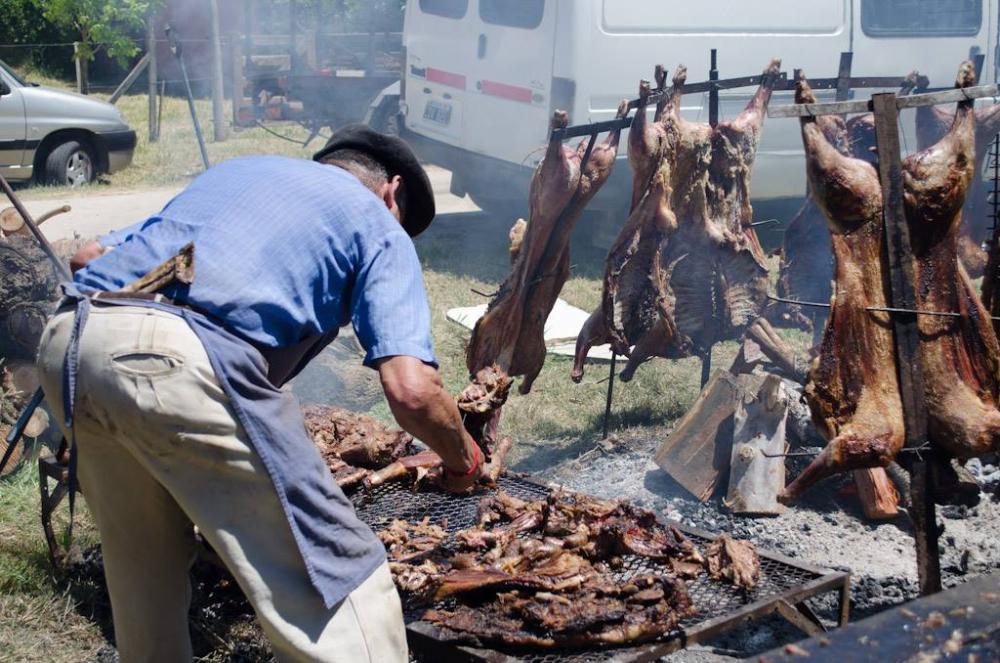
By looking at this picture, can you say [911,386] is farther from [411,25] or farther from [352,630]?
[411,25]

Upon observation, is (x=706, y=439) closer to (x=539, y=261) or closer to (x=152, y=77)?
(x=539, y=261)

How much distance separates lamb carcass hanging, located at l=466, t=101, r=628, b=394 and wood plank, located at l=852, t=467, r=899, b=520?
163 cm

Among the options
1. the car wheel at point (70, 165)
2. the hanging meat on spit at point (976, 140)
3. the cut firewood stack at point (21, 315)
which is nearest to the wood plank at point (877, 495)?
the hanging meat on spit at point (976, 140)

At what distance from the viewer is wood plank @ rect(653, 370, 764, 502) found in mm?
4863

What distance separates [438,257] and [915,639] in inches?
328

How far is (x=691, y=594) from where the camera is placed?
328 cm

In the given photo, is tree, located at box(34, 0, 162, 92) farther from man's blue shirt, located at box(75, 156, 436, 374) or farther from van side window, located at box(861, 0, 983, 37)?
man's blue shirt, located at box(75, 156, 436, 374)

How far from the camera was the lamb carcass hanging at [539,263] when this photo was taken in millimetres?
5000

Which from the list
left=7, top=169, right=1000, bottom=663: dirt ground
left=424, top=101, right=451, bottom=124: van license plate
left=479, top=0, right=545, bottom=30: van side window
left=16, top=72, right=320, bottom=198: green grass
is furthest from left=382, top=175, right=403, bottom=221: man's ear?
left=16, top=72, right=320, bottom=198: green grass

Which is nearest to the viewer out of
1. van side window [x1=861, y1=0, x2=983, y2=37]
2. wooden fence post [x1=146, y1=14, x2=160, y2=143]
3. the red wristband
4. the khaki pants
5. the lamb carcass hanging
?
the khaki pants

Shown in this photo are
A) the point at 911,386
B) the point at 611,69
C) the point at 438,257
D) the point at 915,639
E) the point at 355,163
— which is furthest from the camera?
the point at 438,257

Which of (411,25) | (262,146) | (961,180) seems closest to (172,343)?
(961,180)

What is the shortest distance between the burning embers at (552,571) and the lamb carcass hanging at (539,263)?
56.6 inches

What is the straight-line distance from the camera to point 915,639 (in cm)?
174
